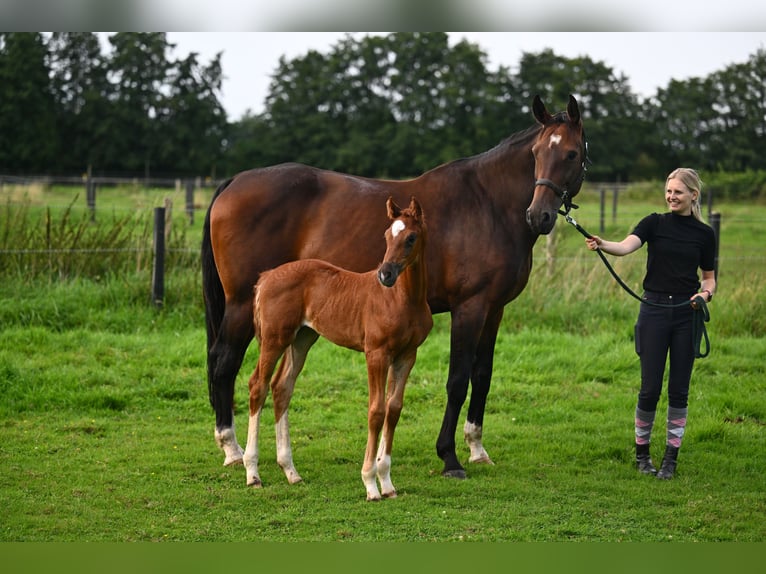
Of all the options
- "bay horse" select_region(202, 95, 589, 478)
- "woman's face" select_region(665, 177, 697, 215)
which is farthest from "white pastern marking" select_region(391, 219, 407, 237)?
"woman's face" select_region(665, 177, 697, 215)

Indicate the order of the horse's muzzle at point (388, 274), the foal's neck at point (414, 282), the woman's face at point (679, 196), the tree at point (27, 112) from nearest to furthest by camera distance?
1. the horse's muzzle at point (388, 274)
2. the foal's neck at point (414, 282)
3. the woman's face at point (679, 196)
4. the tree at point (27, 112)

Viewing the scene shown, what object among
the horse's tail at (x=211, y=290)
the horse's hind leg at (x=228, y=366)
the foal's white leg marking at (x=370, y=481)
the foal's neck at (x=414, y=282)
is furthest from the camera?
the horse's tail at (x=211, y=290)

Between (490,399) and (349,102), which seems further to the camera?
(349,102)

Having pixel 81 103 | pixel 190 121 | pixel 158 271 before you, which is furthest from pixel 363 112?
Answer: pixel 158 271

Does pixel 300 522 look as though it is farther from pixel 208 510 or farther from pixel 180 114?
pixel 180 114

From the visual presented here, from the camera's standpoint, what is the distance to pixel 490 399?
25.0ft

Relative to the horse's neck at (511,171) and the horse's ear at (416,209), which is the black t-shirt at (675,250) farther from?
the horse's ear at (416,209)

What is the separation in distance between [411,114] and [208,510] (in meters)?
34.6

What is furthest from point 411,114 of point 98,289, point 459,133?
point 98,289

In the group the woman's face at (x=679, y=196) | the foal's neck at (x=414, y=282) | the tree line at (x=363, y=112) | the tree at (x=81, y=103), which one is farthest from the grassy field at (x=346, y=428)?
the tree at (x=81, y=103)

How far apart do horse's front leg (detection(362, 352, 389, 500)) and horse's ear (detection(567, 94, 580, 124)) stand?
6.68ft

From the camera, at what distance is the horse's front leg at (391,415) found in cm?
508

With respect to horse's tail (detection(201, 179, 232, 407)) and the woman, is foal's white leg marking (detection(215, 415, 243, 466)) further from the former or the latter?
the woman

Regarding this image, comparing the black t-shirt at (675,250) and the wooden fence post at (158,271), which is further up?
the black t-shirt at (675,250)
